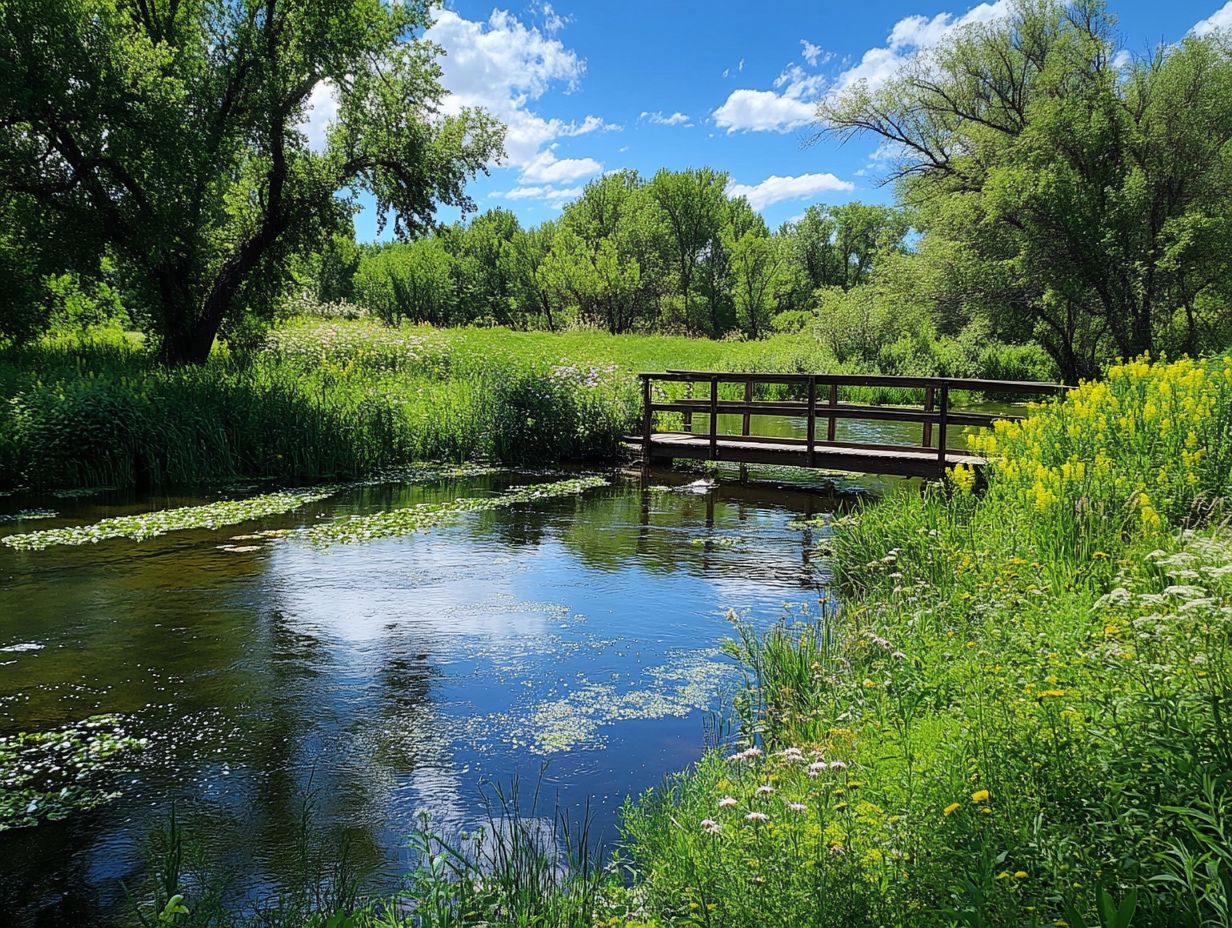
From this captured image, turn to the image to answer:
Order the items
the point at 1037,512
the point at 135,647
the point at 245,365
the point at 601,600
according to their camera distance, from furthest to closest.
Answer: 1. the point at 245,365
2. the point at 601,600
3. the point at 135,647
4. the point at 1037,512

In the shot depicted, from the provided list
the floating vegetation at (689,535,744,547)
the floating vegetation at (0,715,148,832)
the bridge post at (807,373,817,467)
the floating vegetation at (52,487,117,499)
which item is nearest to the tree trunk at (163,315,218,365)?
the floating vegetation at (52,487,117,499)

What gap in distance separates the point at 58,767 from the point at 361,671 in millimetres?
2121

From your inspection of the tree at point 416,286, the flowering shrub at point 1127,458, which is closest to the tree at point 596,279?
the tree at point 416,286

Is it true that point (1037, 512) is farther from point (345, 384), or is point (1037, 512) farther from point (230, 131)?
point (230, 131)

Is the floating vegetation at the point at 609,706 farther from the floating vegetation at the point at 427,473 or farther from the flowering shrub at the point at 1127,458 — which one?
the floating vegetation at the point at 427,473

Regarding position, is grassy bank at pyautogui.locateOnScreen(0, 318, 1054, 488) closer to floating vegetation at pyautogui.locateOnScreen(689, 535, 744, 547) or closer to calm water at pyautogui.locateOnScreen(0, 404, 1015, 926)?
calm water at pyautogui.locateOnScreen(0, 404, 1015, 926)

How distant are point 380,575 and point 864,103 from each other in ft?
102

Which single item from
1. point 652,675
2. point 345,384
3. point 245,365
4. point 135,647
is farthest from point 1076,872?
point 245,365

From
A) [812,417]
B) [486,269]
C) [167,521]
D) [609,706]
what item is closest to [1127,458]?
[609,706]

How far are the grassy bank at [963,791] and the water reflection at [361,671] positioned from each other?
1.83 ft

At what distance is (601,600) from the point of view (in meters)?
8.77

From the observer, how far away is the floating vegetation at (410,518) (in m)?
11.5

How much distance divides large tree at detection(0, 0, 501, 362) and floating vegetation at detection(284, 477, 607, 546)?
9.70 metres

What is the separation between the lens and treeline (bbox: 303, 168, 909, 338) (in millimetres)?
66250
